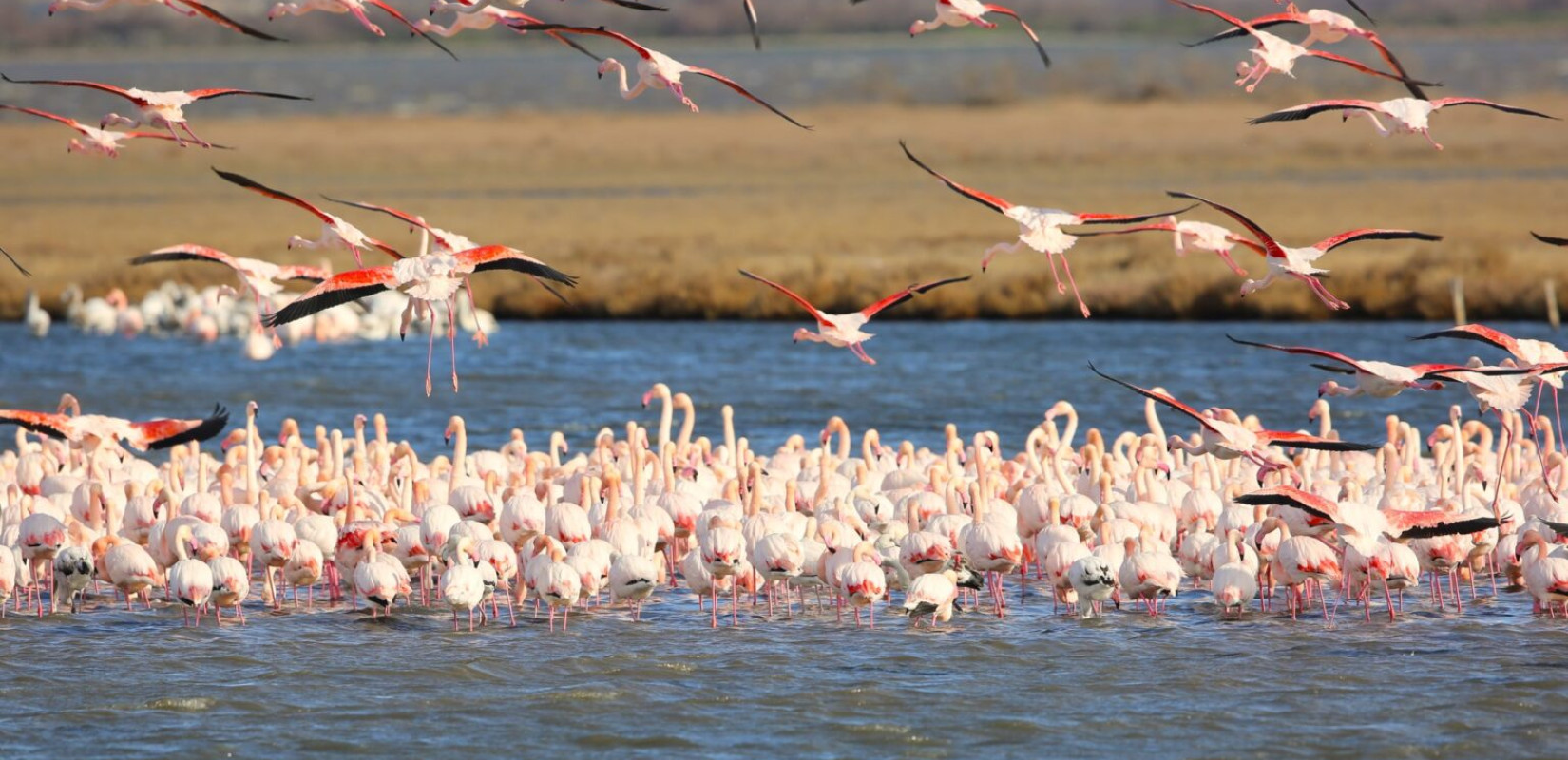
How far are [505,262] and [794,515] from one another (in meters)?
2.69

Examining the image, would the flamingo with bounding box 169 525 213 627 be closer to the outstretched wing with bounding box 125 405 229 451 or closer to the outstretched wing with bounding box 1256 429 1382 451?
the outstretched wing with bounding box 125 405 229 451

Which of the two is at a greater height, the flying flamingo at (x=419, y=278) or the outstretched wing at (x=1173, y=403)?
the flying flamingo at (x=419, y=278)

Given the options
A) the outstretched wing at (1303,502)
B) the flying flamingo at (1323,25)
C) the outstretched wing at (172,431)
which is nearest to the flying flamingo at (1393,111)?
the flying flamingo at (1323,25)

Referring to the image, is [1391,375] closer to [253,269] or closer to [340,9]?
[340,9]

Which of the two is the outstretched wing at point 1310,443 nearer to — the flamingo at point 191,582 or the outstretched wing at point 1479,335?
the outstretched wing at point 1479,335

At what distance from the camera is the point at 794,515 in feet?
41.4

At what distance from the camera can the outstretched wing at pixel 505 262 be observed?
35.1 feet

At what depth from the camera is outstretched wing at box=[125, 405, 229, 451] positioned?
38.5ft

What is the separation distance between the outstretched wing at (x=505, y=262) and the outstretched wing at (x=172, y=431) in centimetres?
182

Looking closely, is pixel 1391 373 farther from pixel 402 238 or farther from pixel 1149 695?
pixel 402 238

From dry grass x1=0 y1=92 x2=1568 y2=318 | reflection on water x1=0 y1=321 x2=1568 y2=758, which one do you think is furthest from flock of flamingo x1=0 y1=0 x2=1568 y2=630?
dry grass x1=0 y1=92 x2=1568 y2=318

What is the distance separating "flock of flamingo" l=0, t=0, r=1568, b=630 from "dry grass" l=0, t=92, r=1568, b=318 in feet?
54.4

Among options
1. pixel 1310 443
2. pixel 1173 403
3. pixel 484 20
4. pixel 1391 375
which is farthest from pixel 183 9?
pixel 1391 375

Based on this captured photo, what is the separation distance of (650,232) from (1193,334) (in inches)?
791
